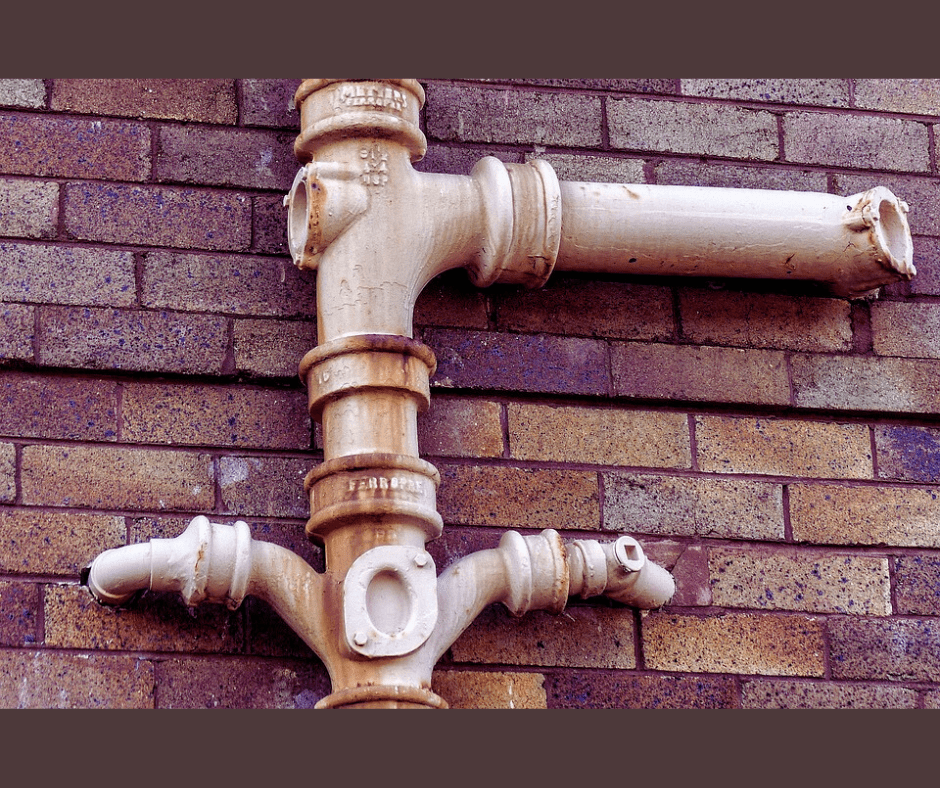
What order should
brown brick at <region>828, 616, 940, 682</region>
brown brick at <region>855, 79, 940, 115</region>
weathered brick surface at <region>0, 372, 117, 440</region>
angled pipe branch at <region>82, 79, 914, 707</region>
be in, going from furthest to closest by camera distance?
brown brick at <region>855, 79, 940, 115</region>, brown brick at <region>828, 616, 940, 682</region>, weathered brick surface at <region>0, 372, 117, 440</region>, angled pipe branch at <region>82, 79, 914, 707</region>

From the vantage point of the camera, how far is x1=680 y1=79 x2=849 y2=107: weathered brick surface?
4.80 m

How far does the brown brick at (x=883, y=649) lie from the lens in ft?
14.0

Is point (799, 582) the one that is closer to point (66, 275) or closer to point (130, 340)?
point (130, 340)

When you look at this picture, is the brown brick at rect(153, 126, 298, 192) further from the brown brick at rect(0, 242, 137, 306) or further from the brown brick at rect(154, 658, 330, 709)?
the brown brick at rect(154, 658, 330, 709)

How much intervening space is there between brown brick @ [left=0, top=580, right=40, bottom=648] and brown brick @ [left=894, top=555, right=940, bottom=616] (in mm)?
2045

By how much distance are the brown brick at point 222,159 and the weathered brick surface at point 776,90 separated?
1115 mm

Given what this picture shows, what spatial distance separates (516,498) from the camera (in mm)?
4285

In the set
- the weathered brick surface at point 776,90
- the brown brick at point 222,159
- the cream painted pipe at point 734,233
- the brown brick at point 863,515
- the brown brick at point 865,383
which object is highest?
the weathered brick surface at point 776,90

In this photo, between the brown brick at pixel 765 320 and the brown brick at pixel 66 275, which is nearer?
the brown brick at pixel 66 275

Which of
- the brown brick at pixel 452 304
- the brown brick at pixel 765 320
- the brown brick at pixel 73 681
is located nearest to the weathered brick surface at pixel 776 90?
the brown brick at pixel 765 320

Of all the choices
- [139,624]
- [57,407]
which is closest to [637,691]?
[139,624]

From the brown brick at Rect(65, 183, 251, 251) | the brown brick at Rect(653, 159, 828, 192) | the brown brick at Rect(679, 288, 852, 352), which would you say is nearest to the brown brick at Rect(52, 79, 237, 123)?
→ the brown brick at Rect(65, 183, 251, 251)

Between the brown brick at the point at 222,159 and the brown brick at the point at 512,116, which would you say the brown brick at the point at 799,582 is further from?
the brown brick at the point at 222,159

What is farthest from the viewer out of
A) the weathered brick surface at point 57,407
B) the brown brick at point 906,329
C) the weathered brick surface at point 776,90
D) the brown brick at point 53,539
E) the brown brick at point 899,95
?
the brown brick at point 899,95
